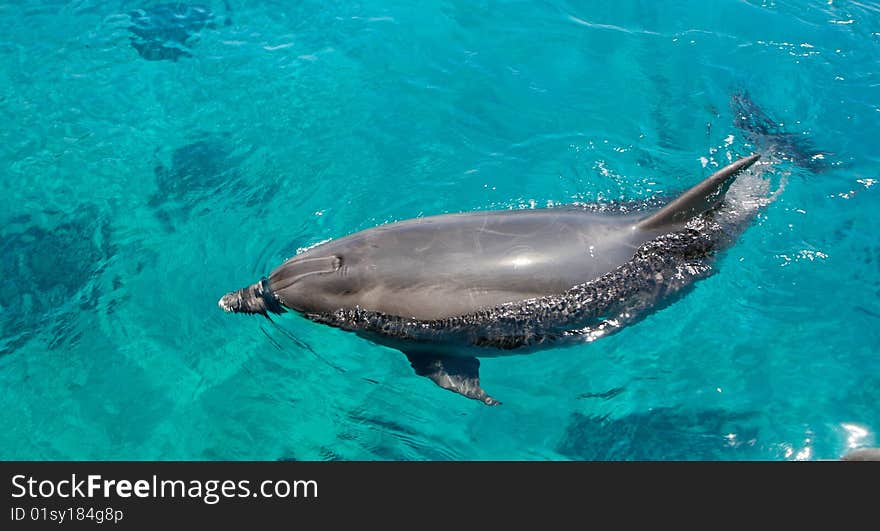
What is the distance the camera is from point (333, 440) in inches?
320

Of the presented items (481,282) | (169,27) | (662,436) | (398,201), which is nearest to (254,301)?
(481,282)

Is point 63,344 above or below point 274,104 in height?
below

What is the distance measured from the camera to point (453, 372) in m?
7.72

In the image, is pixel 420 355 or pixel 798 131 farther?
pixel 798 131

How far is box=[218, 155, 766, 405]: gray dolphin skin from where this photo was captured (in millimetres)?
7500

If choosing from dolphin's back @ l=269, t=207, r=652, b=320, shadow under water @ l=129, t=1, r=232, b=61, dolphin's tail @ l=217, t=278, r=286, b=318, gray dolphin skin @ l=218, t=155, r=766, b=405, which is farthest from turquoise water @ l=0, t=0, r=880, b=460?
dolphin's back @ l=269, t=207, r=652, b=320

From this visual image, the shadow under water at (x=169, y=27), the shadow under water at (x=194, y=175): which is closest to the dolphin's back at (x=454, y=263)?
the shadow under water at (x=194, y=175)

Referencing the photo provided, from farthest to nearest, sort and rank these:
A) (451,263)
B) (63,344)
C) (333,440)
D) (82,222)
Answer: (82,222) → (63,344) → (333,440) → (451,263)

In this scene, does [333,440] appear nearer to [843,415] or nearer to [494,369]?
[494,369]

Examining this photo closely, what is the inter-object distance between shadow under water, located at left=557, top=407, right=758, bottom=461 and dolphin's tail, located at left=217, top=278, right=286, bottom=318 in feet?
12.2

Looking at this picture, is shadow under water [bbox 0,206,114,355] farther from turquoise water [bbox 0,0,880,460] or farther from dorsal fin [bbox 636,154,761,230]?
dorsal fin [bbox 636,154,761,230]

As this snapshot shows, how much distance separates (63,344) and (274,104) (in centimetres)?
520
